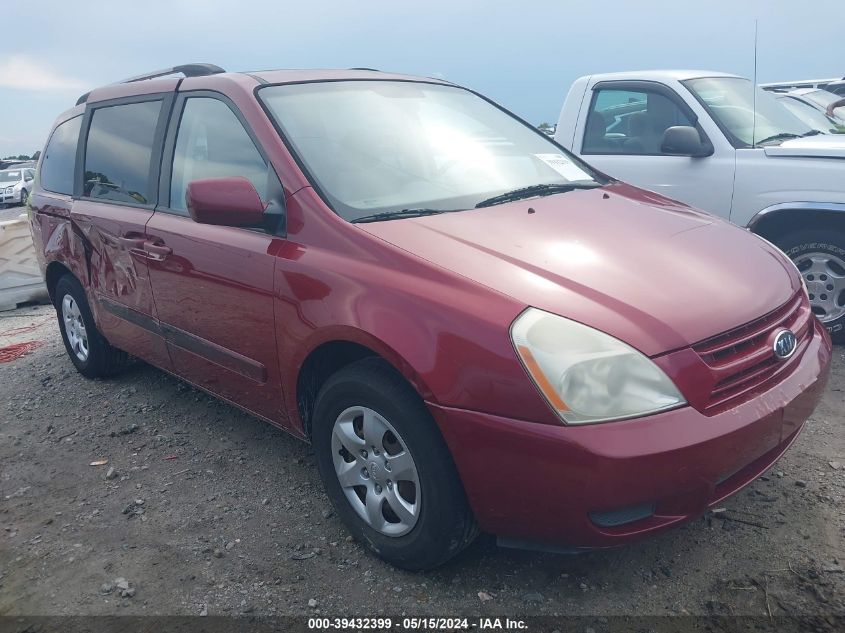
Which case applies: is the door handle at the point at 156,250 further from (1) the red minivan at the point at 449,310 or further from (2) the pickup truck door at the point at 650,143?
(2) the pickup truck door at the point at 650,143

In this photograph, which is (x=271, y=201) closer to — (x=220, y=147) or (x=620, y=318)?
(x=220, y=147)

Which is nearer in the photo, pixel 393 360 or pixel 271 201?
pixel 393 360

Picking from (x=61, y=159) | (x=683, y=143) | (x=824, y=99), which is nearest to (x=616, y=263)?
(x=683, y=143)

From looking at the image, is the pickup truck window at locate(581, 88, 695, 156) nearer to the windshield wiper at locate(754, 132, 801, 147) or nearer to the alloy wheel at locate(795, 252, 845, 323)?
the windshield wiper at locate(754, 132, 801, 147)

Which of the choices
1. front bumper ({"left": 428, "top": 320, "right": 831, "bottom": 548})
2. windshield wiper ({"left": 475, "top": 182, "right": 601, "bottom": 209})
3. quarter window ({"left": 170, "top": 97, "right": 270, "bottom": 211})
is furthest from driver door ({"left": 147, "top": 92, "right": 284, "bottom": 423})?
front bumper ({"left": 428, "top": 320, "right": 831, "bottom": 548})

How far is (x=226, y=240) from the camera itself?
305cm

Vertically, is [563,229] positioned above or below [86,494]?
above

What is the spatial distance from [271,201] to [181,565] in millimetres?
1426

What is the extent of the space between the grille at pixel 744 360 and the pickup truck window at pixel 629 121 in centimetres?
300

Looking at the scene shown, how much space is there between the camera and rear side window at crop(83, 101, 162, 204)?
3783mm

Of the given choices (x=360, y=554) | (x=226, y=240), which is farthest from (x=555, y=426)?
(x=226, y=240)

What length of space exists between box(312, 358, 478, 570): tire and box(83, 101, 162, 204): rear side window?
1781mm

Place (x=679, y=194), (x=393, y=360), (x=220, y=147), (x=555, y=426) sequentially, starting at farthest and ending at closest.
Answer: (x=679, y=194) → (x=220, y=147) → (x=393, y=360) → (x=555, y=426)

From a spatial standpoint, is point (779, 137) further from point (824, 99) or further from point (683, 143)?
point (824, 99)
